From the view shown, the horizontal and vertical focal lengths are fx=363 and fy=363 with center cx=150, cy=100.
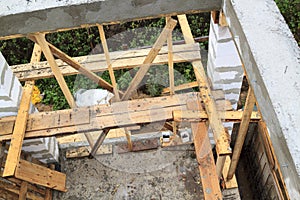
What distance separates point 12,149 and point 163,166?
2194mm

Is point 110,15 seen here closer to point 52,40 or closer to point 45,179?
point 45,179

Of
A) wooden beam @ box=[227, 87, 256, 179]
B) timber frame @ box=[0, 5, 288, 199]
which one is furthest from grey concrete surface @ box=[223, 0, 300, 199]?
timber frame @ box=[0, 5, 288, 199]

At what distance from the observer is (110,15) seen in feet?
10.5

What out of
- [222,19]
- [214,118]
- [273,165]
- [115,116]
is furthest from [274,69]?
[273,165]

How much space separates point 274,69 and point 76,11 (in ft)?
5.62

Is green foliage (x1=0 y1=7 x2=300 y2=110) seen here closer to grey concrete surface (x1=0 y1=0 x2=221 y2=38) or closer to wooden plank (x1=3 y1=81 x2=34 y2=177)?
wooden plank (x1=3 y1=81 x2=34 y2=177)

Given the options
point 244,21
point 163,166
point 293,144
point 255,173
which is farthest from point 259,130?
point 293,144

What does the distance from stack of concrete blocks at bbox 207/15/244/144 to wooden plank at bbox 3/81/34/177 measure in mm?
2154

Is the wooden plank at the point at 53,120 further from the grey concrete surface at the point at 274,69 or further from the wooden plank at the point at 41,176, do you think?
the grey concrete surface at the point at 274,69

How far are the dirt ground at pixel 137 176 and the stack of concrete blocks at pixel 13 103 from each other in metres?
0.45

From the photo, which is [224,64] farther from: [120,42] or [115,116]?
[120,42]

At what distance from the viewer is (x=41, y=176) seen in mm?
4496

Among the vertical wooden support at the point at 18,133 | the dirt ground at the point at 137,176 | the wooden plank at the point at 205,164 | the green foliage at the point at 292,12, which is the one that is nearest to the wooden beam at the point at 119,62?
the vertical wooden support at the point at 18,133

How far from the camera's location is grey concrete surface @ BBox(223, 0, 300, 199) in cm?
216
